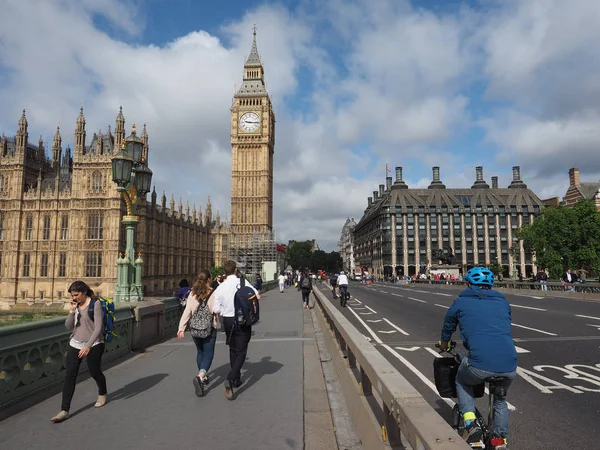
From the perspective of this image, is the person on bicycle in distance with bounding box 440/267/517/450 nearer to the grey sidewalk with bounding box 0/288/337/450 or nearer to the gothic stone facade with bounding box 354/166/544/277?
the grey sidewalk with bounding box 0/288/337/450

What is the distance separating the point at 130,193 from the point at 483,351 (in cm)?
1152

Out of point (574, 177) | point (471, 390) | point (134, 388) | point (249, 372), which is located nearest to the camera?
point (471, 390)

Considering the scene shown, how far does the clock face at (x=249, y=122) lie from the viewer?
93.9 metres

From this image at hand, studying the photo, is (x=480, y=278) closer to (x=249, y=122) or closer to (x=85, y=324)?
(x=85, y=324)

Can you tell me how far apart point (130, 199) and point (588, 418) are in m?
11.6

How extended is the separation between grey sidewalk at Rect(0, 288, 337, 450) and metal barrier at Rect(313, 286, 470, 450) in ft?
1.60

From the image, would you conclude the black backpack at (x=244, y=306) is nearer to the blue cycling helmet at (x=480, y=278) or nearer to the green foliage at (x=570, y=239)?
the blue cycling helmet at (x=480, y=278)

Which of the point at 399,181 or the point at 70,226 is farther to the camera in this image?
the point at 399,181

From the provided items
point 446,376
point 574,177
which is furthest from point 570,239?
point 446,376

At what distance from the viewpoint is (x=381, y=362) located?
4207mm

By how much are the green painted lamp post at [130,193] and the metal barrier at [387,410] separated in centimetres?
740

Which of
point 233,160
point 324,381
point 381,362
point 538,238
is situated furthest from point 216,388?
point 233,160

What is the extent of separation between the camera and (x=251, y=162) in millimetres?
93438

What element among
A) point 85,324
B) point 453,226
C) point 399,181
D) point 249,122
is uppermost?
point 249,122
